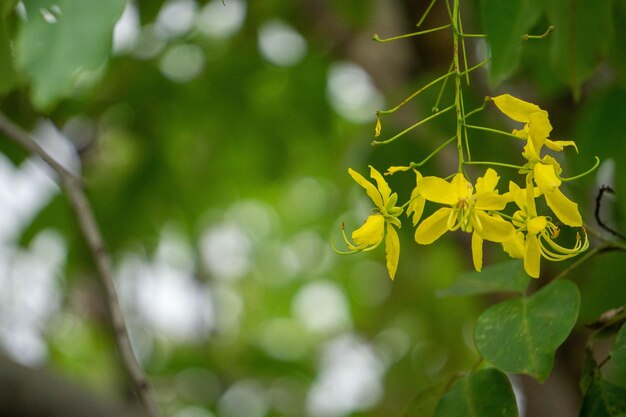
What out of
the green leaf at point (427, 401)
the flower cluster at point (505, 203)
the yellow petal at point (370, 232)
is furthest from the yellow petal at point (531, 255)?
the green leaf at point (427, 401)

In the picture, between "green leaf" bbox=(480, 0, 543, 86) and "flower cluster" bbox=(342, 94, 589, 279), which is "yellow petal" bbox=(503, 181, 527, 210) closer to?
"flower cluster" bbox=(342, 94, 589, 279)

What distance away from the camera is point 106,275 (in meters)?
1.08

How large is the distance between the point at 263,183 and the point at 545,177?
131 centimetres

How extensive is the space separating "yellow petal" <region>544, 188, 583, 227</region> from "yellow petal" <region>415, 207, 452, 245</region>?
0.07 meters

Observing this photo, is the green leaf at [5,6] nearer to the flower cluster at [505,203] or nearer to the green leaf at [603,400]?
the flower cluster at [505,203]

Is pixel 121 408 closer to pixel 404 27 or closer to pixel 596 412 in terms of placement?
pixel 596 412

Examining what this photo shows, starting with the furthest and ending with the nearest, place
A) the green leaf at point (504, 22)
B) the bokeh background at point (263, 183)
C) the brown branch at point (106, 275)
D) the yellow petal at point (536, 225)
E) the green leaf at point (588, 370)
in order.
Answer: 1. the bokeh background at point (263, 183)
2. the brown branch at point (106, 275)
3. the green leaf at point (504, 22)
4. the green leaf at point (588, 370)
5. the yellow petal at point (536, 225)

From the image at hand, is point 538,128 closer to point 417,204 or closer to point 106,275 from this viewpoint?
point 417,204

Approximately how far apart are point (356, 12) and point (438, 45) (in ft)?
0.93

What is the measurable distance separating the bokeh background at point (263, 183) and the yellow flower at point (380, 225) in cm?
34

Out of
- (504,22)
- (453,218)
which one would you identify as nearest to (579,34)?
(504,22)

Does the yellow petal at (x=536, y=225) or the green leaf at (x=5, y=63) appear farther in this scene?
the green leaf at (x=5, y=63)

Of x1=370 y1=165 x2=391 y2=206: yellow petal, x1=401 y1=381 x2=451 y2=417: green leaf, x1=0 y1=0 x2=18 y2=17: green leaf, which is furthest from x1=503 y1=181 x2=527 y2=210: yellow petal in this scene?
x1=0 y1=0 x2=18 y2=17: green leaf

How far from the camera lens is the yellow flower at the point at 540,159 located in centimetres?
62
